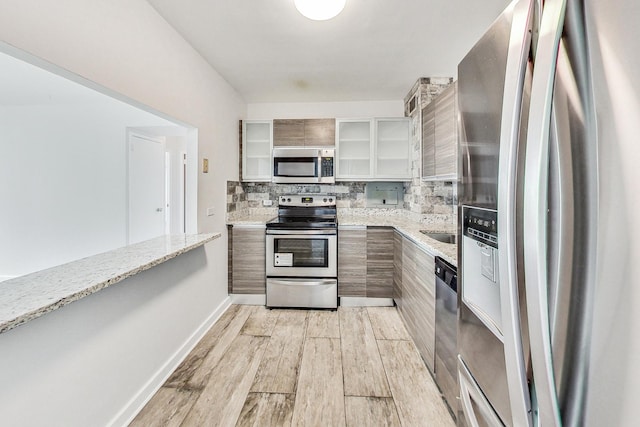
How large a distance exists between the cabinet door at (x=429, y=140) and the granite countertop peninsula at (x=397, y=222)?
0.52 metres

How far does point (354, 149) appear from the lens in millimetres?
3445

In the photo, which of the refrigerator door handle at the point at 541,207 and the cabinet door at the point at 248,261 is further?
the cabinet door at the point at 248,261

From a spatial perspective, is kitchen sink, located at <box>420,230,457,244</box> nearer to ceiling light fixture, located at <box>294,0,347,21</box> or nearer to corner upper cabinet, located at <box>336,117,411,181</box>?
corner upper cabinet, located at <box>336,117,411,181</box>

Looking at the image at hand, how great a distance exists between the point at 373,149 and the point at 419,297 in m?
1.88

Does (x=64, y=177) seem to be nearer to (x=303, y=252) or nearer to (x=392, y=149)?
(x=303, y=252)

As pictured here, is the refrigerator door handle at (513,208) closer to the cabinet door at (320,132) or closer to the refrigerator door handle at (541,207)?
the refrigerator door handle at (541,207)

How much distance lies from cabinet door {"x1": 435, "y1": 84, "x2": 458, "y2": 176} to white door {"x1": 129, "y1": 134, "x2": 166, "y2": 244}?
3707 millimetres

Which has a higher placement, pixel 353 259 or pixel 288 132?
pixel 288 132

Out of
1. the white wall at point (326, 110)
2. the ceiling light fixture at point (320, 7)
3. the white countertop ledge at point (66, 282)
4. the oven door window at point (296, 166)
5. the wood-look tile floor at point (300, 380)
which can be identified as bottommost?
the wood-look tile floor at point (300, 380)

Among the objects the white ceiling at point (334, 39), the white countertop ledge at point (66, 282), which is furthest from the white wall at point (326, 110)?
the white countertop ledge at point (66, 282)

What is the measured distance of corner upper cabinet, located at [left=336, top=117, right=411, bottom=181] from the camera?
132 inches

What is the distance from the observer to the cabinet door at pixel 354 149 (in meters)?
3.40

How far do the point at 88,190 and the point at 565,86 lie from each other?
4701mm

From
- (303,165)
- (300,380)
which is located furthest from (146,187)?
(300,380)
